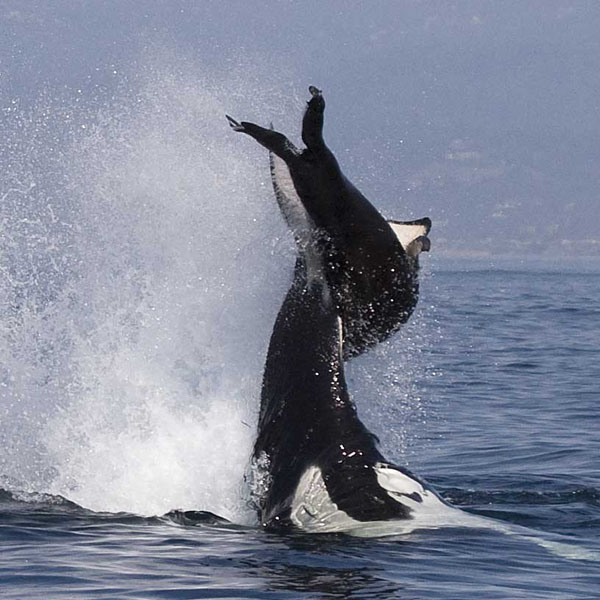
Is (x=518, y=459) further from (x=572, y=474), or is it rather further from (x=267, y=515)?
(x=267, y=515)

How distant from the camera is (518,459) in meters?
14.5

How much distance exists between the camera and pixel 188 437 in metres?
11.0

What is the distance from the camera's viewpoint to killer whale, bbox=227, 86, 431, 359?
884cm

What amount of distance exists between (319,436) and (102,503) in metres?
2.30

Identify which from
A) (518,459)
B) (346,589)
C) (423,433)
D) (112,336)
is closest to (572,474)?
(518,459)

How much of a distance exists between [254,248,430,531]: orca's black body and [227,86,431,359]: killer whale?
20 cm

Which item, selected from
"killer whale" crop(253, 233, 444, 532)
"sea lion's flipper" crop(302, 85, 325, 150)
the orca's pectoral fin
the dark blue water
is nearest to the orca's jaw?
"killer whale" crop(253, 233, 444, 532)

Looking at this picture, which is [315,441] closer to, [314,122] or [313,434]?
[313,434]

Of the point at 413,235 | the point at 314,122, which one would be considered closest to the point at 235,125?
the point at 314,122

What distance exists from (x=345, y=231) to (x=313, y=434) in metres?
1.31

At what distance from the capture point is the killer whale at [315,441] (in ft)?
28.7

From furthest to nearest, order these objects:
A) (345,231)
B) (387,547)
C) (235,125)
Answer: (345,231)
(235,125)
(387,547)

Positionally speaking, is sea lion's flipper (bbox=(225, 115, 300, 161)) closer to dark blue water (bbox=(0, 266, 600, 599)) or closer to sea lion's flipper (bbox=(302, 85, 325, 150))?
sea lion's flipper (bbox=(302, 85, 325, 150))

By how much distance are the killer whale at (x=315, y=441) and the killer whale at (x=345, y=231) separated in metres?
0.15
